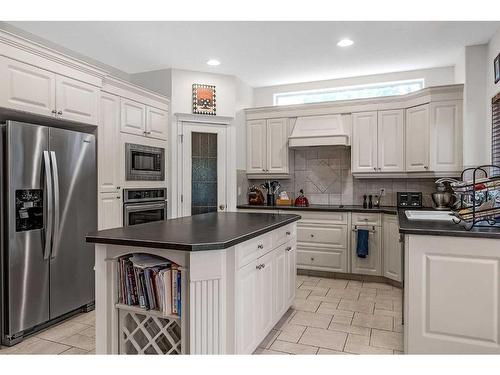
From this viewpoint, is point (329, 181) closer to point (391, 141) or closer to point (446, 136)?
point (391, 141)

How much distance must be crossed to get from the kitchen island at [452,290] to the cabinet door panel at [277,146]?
2864mm

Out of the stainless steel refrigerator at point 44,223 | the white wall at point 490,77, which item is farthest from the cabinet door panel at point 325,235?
the stainless steel refrigerator at point 44,223

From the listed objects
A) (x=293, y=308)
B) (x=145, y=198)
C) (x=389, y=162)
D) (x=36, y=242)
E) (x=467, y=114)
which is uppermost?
(x=467, y=114)

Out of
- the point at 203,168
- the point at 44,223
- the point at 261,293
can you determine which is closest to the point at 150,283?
the point at 261,293

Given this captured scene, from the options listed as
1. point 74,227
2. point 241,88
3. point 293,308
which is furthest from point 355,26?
point 74,227

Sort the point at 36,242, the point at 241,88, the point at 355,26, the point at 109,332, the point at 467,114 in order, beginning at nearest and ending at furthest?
the point at 109,332
the point at 36,242
the point at 355,26
the point at 467,114
the point at 241,88

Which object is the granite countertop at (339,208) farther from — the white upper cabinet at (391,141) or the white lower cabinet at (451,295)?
the white lower cabinet at (451,295)

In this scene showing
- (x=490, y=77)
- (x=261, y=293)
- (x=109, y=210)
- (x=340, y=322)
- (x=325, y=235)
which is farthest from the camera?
(x=325, y=235)

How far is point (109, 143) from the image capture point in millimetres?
3482

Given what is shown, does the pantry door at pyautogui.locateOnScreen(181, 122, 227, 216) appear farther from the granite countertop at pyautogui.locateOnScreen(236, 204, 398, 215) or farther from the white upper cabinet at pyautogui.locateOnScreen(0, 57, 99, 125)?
the white upper cabinet at pyautogui.locateOnScreen(0, 57, 99, 125)

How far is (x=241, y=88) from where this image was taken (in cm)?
507

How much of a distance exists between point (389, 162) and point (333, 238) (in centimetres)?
121

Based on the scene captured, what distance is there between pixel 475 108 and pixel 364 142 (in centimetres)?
126

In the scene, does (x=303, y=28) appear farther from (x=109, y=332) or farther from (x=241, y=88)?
(x=109, y=332)
